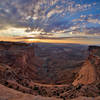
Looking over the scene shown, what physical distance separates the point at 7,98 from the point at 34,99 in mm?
1775

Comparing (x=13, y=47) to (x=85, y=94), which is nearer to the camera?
(x=85, y=94)

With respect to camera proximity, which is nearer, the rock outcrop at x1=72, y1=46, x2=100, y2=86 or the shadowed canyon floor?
the shadowed canyon floor

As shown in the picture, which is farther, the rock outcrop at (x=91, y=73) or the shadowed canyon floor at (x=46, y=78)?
the rock outcrop at (x=91, y=73)

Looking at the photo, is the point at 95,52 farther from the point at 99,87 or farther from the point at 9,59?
the point at 9,59

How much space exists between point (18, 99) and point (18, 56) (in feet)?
58.8

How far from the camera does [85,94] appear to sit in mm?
7078

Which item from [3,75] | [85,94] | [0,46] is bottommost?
[85,94]

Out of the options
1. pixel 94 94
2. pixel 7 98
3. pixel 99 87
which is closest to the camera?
pixel 7 98

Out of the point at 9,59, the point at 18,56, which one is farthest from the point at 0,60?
the point at 18,56

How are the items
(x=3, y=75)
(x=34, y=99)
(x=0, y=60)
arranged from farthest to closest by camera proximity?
1. (x=0, y=60)
2. (x=3, y=75)
3. (x=34, y=99)

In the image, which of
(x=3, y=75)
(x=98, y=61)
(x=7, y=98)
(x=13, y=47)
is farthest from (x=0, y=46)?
(x=98, y=61)

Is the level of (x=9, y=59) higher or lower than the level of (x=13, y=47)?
lower

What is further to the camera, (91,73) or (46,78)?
(46,78)

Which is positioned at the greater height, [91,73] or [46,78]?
[91,73]
